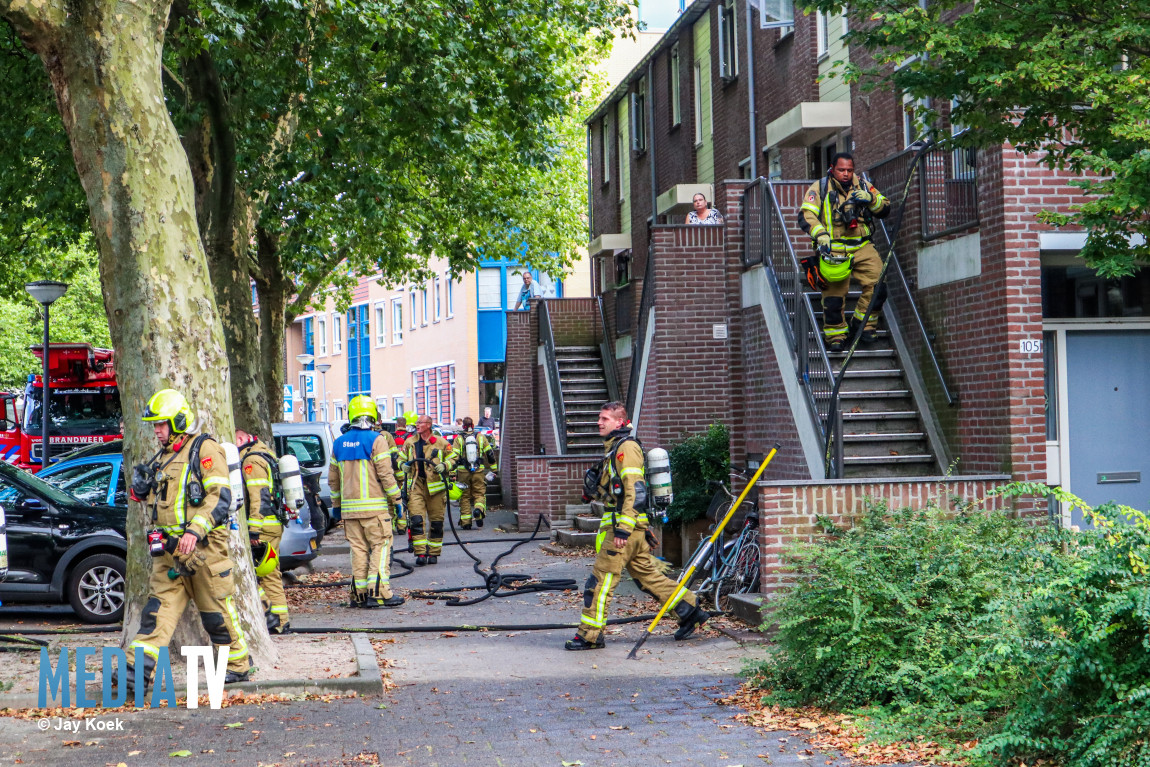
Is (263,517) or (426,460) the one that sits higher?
(426,460)

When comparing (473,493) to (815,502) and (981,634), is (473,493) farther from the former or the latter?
(981,634)

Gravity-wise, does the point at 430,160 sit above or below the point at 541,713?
above

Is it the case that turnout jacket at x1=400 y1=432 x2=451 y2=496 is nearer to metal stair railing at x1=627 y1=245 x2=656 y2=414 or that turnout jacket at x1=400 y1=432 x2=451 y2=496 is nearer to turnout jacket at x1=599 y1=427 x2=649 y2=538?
metal stair railing at x1=627 y1=245 x2=656 y2=414

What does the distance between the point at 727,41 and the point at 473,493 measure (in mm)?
9324

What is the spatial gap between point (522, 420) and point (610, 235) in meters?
6.30

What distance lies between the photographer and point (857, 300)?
41.7 feet

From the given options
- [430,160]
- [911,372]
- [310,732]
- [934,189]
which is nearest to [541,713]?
[310,732]

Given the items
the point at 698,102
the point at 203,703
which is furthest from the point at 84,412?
the point at 203,703

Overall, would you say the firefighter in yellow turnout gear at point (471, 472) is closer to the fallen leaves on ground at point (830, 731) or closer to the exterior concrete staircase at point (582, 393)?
the exterior concrete staircase at point (582, 393)

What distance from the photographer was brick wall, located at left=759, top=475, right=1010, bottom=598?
989 centimetres

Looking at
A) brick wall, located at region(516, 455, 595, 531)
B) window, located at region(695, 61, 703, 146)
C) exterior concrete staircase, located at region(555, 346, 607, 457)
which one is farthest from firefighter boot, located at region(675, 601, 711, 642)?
window, located at region(695, 61, 703, 146)

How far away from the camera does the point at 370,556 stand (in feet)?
43.0

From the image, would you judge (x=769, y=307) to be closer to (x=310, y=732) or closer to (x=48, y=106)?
(x=310, y=732)

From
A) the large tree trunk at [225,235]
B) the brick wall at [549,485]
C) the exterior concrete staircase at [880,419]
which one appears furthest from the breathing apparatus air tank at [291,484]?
the brick wall at [549,485]
